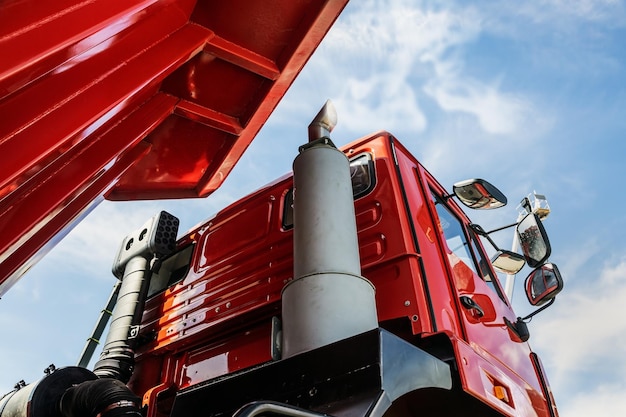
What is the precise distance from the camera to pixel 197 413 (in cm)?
162

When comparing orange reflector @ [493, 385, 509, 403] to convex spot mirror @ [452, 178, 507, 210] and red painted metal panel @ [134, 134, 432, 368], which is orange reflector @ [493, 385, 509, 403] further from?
convex spot mirror @ [452, 178, 507, 210]

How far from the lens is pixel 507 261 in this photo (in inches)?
132

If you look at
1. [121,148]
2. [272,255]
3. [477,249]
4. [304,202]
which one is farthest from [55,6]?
[477,249]

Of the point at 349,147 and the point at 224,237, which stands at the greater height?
the point at 349,147

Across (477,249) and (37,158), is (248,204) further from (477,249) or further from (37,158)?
→ (37,158)

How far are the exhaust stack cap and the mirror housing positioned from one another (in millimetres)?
1600

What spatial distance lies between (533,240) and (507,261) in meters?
0.64

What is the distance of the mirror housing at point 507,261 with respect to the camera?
10.9 ft

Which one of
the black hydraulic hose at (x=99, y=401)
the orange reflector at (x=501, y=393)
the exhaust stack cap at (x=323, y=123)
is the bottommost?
the orange reflector at (x=501, y=393)

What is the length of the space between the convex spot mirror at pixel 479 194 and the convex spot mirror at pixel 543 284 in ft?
1.46

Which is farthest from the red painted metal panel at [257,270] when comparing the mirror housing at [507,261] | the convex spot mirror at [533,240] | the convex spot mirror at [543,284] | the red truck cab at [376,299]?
the mirror housing at [507,261]

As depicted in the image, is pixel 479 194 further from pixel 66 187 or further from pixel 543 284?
pixel 66 187

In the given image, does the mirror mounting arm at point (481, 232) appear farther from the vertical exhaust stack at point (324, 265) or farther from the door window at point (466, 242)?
the vertical exhaust stack at point (324, 265)

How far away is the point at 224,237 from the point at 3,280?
1631 millimetres
